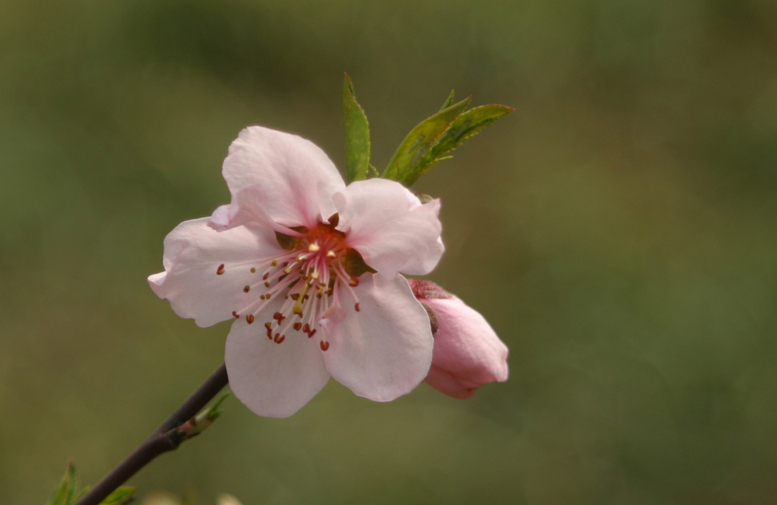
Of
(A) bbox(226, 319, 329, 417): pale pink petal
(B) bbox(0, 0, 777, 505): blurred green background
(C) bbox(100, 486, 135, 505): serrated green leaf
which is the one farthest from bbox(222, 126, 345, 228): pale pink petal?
(B) bbox(0, 0, 777, 505): blurred green background

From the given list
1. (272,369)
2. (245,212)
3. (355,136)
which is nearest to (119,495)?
(272,369)

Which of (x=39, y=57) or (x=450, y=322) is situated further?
(x=39, y=57)

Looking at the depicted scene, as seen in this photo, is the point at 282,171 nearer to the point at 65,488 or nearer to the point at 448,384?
the point at 448,384

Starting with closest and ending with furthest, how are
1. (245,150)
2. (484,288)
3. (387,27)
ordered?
(245,150) < (484,288) < (387,27)

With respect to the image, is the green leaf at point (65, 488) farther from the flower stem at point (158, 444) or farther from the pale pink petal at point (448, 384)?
the pale pink petal at point (448, 384)

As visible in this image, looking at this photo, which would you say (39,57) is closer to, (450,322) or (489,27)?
(489,27)

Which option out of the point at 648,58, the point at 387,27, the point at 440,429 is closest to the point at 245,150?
the point at 440,429

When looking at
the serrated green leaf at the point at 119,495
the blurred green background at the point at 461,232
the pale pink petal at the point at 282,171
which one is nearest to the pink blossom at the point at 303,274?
the pale pink petal at the point at 282,171
